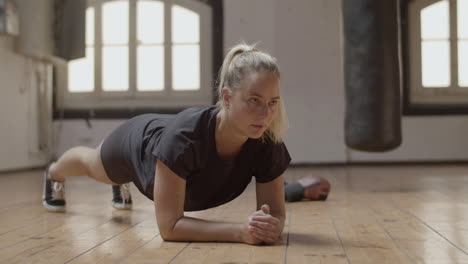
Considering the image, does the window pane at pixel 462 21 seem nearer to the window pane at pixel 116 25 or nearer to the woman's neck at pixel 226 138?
the window pane at pixel 116 25

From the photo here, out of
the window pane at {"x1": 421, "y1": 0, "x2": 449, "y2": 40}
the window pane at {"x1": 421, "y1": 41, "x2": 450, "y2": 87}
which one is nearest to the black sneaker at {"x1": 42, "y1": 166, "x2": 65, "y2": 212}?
the window pane at {"x1": 421, "y1": 41, "x2": 450, "y2": 87}

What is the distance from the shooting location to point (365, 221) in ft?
7.13

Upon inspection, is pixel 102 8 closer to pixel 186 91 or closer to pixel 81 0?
pixel 81 0

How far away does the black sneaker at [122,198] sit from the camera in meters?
2.62

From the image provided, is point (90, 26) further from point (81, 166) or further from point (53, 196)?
point (81, 166)

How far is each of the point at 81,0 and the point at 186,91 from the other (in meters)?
1.47

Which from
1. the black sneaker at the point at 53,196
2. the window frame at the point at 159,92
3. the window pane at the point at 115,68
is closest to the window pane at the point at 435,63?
the window frame at the point at 159,92

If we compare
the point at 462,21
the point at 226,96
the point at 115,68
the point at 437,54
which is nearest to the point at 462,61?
the point at 437,54

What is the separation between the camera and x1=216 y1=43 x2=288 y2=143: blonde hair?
155cm

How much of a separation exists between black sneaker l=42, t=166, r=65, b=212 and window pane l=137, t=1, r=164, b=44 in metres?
3.67

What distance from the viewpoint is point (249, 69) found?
1.54 meters

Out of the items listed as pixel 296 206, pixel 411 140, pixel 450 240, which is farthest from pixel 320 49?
pixel 450 240

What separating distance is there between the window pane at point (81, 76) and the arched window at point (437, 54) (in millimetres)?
3604

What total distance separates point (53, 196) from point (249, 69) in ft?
4.67
